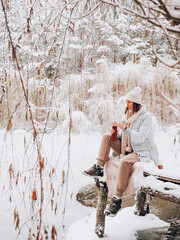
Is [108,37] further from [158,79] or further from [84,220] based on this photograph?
[84,220]

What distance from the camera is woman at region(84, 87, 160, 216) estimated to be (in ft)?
7.00

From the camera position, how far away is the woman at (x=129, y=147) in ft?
7.00

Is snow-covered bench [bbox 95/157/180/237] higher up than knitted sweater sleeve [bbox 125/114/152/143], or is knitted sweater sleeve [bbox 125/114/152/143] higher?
knitted sweater sleeve [bbox 125/114/152/143]

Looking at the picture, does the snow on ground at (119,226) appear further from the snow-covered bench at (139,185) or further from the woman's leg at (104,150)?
the woman's leg at (104,150)

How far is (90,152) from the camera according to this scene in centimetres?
453

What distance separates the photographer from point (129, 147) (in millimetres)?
2500

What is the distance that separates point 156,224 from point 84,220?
0.79 meters

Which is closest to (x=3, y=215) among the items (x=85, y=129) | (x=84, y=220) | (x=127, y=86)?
(x=84, y=220)

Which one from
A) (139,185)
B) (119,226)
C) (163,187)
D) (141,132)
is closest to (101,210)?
(119,226)

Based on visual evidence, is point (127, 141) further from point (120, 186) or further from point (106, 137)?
point (120, 186)

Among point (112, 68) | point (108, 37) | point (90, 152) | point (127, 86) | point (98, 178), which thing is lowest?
point (90, 152)

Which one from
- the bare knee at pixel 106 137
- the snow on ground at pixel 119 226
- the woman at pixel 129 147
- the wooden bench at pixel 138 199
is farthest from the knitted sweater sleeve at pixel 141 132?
the snow on ground at pixel 119 226

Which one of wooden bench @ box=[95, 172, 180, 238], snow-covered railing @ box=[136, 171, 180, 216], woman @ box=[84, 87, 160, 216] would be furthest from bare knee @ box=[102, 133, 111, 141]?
snow-covered railing @ box=[136, 171, 180, 216]

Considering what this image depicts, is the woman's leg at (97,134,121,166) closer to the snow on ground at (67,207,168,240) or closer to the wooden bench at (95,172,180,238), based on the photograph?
the wooden bench at (95,172,180,238)
